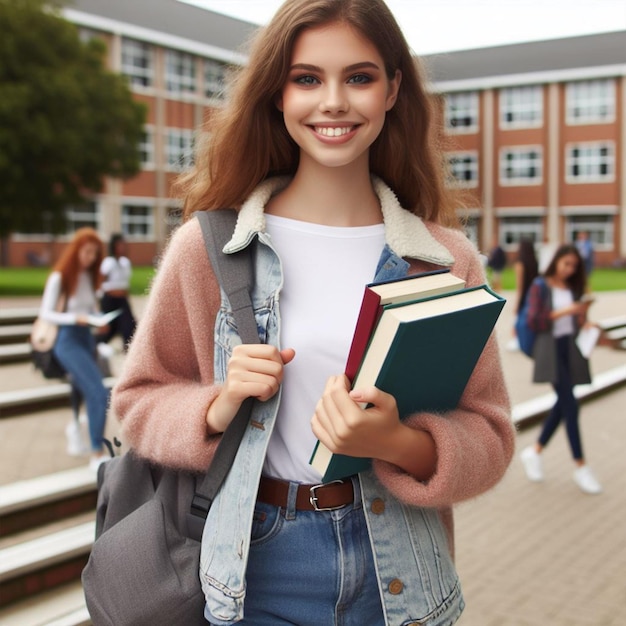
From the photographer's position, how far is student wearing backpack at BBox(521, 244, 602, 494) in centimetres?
637

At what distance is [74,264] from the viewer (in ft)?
21.4

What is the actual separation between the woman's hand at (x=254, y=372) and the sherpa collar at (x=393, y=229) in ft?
0.75

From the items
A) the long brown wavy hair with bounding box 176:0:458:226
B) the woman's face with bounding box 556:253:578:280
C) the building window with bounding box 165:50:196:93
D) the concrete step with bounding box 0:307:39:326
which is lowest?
the concrete step with bounding box 0:307:39:326

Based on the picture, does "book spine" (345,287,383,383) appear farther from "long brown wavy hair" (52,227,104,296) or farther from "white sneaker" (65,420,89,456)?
"long brown wavy hair" (52,227,104,296)

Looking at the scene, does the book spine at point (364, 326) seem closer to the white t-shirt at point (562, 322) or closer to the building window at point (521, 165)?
the white t-shirt at point (562, 322)

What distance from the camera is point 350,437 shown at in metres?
1.33

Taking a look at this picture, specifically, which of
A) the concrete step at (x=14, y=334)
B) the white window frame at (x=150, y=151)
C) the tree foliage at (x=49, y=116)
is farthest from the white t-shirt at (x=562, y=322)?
the white window frame at (x=150, y=151)

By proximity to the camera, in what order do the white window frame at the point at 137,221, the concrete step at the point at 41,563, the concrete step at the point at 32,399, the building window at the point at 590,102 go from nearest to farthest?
1. the concrete step at the point at 41,563
2. the concrete step at the point at 32,399
3. the white window frame at the point at 137,221
4. the building window at the point at 590,102

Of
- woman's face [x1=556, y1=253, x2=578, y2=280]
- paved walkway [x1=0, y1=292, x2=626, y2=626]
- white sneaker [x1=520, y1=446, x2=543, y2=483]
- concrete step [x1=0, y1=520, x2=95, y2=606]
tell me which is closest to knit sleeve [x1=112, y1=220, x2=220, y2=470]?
paved walkway [x1=0, y1=292, x2=626, y2=626]

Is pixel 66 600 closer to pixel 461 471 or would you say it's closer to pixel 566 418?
pixel 461 471

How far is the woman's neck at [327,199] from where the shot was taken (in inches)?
67.1

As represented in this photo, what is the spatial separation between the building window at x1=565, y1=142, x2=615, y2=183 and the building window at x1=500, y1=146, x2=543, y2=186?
1518 mm

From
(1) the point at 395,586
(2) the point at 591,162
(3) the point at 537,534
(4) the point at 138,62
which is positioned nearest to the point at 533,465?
(3) the point at 537,534

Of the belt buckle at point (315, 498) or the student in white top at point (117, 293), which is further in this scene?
the student in white top at point (117, 293)
